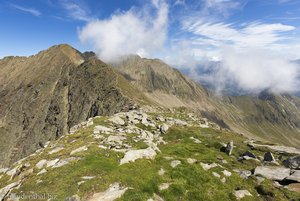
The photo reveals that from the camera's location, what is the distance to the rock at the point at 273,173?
105 ft

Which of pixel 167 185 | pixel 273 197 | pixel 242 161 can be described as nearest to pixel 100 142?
pixel 167 185

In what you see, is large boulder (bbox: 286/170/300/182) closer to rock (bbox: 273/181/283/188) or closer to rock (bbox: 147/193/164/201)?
rock (bbox: 273/181/283/188)

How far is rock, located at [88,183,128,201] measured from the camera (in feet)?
79.0

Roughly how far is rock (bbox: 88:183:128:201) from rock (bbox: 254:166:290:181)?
17.7m

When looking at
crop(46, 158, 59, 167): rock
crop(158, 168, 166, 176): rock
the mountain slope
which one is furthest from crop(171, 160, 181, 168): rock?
crop(46, 158, 59, 167): rock

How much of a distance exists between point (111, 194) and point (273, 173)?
67.5 ft

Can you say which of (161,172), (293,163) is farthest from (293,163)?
(161,172)

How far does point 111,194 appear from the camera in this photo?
24.5 metres

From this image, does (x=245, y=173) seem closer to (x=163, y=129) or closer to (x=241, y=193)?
(x=241, y=193)

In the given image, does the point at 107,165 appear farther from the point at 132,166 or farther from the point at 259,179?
the point at 259,179

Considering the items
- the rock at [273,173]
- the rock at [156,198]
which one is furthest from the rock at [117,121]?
the rock at [156,198]

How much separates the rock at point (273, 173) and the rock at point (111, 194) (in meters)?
17.7

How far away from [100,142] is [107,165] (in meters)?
13.0

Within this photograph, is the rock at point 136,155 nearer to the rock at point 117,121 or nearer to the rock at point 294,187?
the rock at point 294,187
